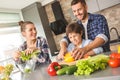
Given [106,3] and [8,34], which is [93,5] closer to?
[106,3]

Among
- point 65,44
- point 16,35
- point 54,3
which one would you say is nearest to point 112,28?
point 54,3

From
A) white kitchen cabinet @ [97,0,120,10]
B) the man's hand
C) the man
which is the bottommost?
the man's hand

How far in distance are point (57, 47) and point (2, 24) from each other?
5.34 feet

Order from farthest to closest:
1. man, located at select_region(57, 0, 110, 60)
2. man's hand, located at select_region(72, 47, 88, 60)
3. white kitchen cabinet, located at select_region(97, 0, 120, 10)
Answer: white kitchen cabinet, located at select_region(97, 0, 120, 10) → man, located at select_region(57, 0, 110, 60) → man's hand, located at select_region(72, 47, 88, 60)

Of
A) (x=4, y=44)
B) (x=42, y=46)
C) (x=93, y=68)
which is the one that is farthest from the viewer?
(x=4, y=44)

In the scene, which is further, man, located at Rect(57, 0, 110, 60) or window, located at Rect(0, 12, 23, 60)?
window, located at Rect(0, 12, 23, 60)

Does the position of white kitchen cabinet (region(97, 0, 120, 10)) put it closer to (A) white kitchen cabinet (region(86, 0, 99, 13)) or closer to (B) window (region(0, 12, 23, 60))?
(A) white kitchen cabinet (region(86, 0, 99, 13))

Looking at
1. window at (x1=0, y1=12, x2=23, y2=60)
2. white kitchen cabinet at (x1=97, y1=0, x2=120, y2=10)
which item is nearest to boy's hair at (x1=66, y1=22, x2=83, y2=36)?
white kitchen cabinet at (x1=97, y1=0, x2=120, y2=10)

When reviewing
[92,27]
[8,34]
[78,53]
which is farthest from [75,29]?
[8,34]

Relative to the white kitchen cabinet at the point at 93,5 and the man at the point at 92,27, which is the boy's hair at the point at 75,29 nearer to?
the man at the point at 92,27

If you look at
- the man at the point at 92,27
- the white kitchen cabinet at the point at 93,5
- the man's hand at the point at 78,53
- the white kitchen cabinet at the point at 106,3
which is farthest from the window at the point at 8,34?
the man's hand at the point at 78,53

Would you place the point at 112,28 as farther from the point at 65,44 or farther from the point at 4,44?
the point at 4,44

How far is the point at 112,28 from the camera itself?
14.1ft

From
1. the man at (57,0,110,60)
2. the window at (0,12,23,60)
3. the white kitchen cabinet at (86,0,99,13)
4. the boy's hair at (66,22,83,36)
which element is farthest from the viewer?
the window at (0,12,23,60)
